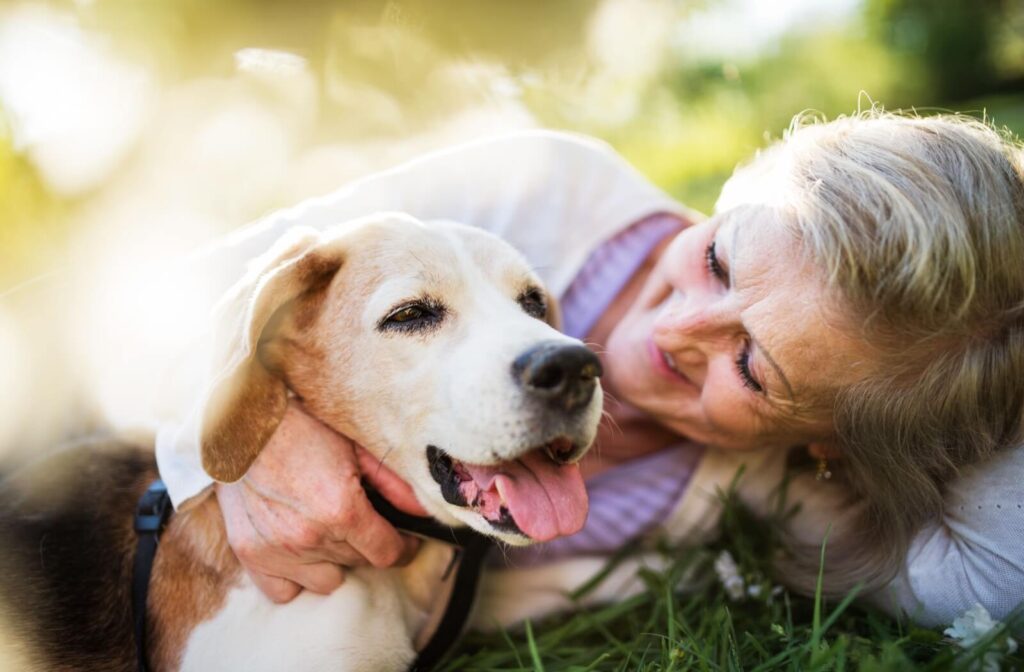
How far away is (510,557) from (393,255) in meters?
1.52

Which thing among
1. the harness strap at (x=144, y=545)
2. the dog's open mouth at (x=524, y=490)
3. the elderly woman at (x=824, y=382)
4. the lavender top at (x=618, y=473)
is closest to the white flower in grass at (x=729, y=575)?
the elderly woman at (x=824, y=382)

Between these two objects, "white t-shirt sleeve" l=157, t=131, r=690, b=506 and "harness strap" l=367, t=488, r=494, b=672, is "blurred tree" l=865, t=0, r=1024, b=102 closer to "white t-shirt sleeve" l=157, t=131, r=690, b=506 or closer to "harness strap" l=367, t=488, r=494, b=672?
"white t-shirt sleeve" l=157, t=131, r=690, b=506

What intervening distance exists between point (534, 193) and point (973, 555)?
89.1 inches

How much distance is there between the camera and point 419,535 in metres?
2.75

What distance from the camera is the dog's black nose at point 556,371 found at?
2211mm

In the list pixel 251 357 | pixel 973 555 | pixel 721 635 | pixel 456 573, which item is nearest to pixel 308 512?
pixel 251 357

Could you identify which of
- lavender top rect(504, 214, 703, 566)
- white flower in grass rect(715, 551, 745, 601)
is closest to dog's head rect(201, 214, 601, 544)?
lavender top rect(504, 214, 703, 566)

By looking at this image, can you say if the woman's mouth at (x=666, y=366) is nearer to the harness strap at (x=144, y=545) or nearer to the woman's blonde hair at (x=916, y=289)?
the woman's blonde hair at (x=916, y=289)

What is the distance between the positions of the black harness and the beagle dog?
4cm

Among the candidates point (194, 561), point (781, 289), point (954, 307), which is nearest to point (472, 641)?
point (194, 561)

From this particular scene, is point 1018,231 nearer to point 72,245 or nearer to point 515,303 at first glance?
point 515,303

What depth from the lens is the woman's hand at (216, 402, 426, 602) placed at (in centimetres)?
255

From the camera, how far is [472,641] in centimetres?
318

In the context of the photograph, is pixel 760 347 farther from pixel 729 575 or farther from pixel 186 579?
pixel 186 579
